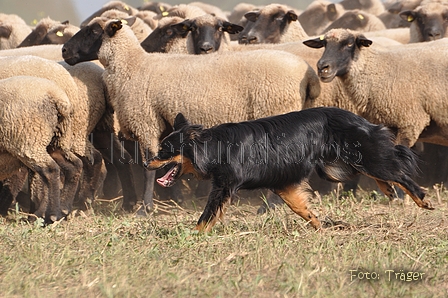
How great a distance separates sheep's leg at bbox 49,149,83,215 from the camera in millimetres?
7762

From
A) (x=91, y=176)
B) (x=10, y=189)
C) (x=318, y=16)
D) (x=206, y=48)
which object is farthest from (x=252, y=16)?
(x=318, y=16)

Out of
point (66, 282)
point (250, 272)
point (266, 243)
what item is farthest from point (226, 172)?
point (66, 282)

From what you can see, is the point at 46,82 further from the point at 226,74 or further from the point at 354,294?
the point at 354,294

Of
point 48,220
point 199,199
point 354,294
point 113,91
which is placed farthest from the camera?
point 199,199

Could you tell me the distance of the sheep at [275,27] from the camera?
34.4 feet

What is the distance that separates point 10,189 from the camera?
27.3 feet

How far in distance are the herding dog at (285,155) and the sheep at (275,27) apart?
15.3 feet

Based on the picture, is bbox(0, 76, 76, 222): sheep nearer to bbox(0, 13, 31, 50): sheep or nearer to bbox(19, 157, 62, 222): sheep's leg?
bbox(19, 157, 62, 222): sheep's leg

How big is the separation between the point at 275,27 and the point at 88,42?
3.01 m

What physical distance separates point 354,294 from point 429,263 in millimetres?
807

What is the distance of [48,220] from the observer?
24.1ft

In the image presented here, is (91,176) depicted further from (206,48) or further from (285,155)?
(285,155)

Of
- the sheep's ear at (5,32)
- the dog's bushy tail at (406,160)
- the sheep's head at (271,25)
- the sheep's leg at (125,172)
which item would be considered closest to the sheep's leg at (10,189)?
the sheep's leg at (125,172)

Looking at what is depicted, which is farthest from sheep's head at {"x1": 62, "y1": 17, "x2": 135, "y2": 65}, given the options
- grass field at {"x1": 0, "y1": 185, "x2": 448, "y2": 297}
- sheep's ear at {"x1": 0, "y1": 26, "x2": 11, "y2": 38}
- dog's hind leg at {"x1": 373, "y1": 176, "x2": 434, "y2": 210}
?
sheep's ear at {"x1": 0, "y1": 26, "x2": 11, "y2": 38}
